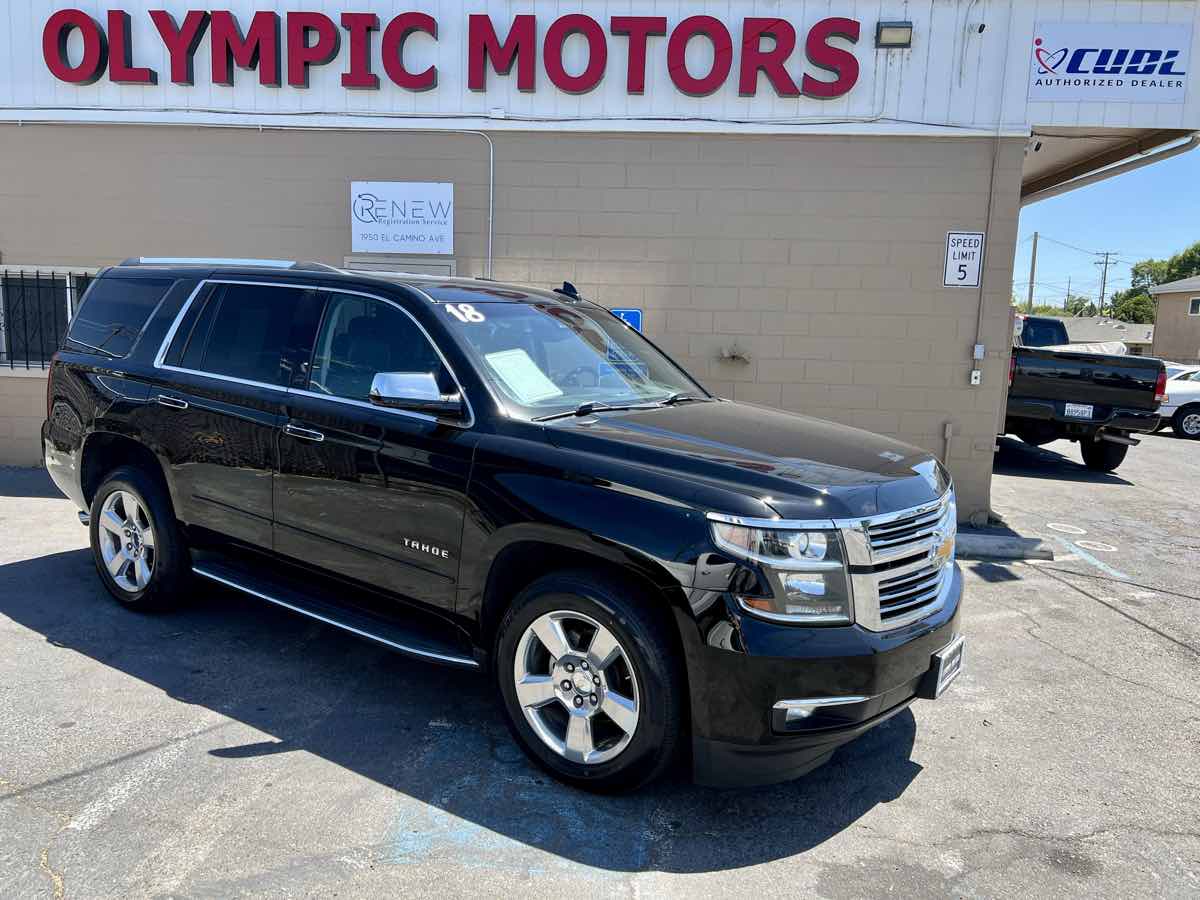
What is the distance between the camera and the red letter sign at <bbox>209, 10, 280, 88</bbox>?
8281mm

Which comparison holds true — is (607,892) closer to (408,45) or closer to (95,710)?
(95,710)

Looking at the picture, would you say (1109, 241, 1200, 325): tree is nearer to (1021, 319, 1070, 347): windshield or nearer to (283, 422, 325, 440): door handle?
(1021, 319, 1070, 347): windshield

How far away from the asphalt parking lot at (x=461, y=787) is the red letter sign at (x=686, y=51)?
5326mm

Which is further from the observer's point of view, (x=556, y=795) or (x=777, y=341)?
(x=777, y=341)

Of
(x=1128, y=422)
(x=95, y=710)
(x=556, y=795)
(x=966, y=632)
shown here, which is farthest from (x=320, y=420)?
(x=1128, y=422)

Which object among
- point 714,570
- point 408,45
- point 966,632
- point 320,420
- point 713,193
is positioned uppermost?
point 408,45

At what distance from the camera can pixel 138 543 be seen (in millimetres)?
5043

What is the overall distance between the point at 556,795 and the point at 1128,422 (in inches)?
416

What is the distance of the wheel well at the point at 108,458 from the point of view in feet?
16.5

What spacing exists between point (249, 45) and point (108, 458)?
4.85 meters

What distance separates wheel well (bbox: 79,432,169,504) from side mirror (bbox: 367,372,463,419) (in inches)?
80.7

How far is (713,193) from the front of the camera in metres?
8.21

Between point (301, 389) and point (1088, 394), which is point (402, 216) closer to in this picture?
point (301, 389)

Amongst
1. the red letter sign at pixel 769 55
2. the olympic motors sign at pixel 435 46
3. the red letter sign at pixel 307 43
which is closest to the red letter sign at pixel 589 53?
the olympic motors sign at pixel 435 46
